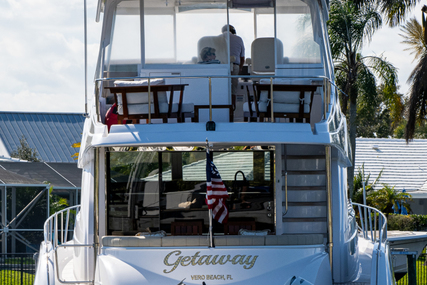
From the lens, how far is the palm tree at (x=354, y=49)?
2130 cm

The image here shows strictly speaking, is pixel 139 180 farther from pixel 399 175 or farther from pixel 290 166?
pixel 399 175

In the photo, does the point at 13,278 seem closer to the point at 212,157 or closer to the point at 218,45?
the point at 212,157

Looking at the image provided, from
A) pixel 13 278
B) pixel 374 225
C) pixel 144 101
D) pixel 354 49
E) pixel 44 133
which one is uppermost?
pixel 354 49

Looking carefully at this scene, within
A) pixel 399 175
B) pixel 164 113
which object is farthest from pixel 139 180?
pixel 399 175

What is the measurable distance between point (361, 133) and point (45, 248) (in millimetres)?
43616

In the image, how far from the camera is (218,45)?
27.0 ft

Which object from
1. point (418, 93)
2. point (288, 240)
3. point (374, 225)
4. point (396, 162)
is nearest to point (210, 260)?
point (288, 240)

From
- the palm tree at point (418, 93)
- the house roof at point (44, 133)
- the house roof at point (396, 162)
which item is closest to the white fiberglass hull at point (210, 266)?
the palm tree at point (418, 93)

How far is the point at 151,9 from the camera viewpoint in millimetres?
8406

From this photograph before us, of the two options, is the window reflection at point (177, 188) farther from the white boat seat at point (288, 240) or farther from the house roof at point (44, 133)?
the house roof at point (44, 133)

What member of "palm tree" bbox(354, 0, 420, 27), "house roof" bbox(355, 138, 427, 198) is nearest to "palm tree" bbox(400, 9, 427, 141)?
"palm tree" bbox(354, 0, 420, 27)

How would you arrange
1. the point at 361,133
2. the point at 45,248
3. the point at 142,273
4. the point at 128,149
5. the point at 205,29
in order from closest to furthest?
1. the point at 142,273
2. the point at 45,248
3. the point at 128,149
4. the point at 205,29
5. the point at 361,133

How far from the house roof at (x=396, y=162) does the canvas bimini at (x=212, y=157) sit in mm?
19903

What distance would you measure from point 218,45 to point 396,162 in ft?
79.3
